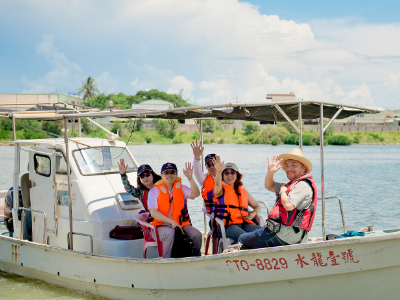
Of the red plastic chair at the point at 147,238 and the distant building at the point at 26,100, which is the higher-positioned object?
the distant building at the point at 26,100

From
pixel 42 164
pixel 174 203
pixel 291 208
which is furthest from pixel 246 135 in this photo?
pixel 291 208

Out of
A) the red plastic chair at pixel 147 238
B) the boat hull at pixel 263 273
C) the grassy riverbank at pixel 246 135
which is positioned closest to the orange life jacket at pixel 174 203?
the red plastic chair at pixel 147 238

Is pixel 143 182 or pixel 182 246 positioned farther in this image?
pixel 143 182

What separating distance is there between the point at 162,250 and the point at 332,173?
964 inches

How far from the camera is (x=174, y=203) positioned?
17.9 ft

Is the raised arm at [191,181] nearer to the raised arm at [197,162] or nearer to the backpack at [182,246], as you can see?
the raised arm at [197,162]

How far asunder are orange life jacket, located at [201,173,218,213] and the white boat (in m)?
0.78

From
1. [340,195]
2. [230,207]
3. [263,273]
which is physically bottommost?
[340,195]

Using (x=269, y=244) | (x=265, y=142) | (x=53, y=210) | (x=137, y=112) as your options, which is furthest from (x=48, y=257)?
(x=265, y=142)

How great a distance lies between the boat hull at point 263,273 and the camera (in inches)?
169

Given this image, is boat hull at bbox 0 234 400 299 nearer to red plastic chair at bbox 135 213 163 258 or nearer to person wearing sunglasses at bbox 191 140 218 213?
red plastic chair at bbox 135 213 163 258

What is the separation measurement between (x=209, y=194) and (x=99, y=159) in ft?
6.80

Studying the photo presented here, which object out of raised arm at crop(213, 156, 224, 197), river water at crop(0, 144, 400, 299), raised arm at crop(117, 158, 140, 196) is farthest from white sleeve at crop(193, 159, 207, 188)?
river water at crop(0, 144, 400, 299)

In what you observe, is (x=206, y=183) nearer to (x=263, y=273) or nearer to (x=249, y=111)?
(x=249, y=111)
